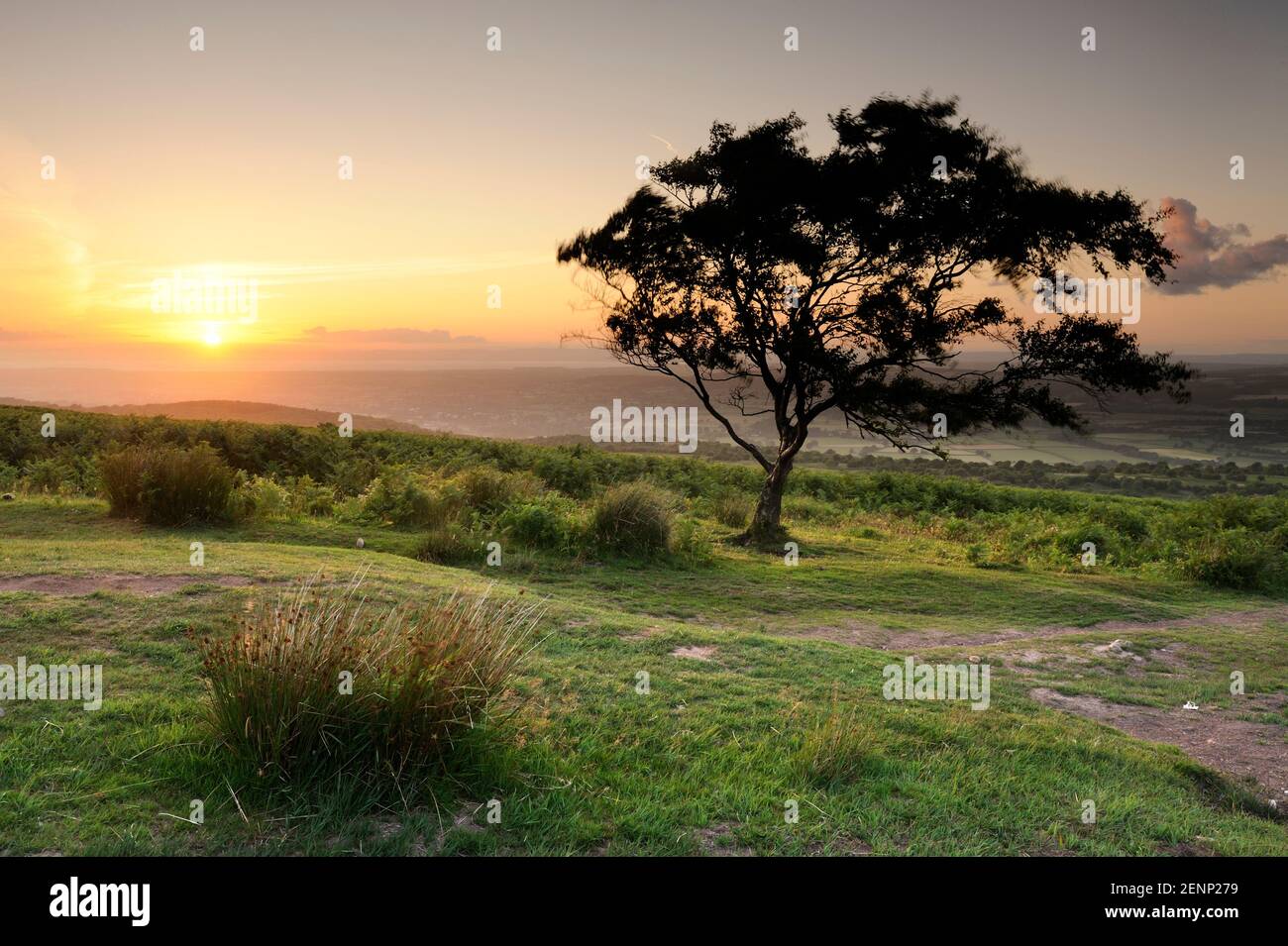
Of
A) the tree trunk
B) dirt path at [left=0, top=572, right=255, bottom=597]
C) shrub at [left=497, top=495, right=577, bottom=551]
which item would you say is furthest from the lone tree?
Answer: dirt path at [left=0, top=572, right=255, bottom=597]

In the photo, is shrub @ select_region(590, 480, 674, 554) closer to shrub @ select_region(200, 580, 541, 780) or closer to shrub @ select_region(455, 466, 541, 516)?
shrub @ select_region(455, 466, 541, 516)

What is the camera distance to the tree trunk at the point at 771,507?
58.5 ft

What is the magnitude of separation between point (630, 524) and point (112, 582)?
809 cm

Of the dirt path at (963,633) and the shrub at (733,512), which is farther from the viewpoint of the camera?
the shrub at (733,512)

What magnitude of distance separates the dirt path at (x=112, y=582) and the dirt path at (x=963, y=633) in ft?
22.0

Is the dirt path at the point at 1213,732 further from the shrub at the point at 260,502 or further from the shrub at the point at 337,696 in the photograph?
the shrub at the point at 260,502

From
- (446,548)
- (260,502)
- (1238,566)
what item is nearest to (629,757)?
(446,548)

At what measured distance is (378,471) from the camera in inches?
923

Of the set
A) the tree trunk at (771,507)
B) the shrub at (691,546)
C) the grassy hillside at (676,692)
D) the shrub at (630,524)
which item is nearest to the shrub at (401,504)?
the grassy hillside at (676,692)

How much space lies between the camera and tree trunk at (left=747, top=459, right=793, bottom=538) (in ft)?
58.5

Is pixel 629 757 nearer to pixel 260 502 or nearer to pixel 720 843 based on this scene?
pixel 720 843
